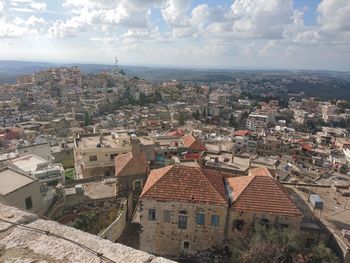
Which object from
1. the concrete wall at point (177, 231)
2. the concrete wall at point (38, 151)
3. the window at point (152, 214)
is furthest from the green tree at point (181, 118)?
the window at point (152, 214)

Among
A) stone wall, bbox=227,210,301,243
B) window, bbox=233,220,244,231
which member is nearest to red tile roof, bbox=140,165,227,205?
stone wall, bbox=227,210,301,243

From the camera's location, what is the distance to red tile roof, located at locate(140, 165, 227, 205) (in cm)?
1582

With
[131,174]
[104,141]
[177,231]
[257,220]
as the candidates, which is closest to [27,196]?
[131,174]

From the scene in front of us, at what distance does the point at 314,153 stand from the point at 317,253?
169 ft

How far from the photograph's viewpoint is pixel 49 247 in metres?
4.33

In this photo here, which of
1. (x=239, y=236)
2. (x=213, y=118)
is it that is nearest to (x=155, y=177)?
(x=239, y=236)

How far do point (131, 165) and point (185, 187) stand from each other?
7.05 metres

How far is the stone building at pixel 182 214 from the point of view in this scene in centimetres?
1580

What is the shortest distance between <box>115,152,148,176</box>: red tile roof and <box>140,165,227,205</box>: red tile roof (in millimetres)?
4525

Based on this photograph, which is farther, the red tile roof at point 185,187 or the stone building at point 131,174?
the stone building at point 131,174

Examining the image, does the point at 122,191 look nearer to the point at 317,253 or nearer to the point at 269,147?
the point at 317,253

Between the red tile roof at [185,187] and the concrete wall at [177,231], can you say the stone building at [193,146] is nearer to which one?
the red tile roof at [185,187]

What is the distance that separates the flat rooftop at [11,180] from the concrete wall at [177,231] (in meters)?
7.30

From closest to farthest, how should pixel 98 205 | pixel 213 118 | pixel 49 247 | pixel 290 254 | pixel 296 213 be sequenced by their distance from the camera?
1. pixel 49 247
2. pixel 290 254
3. pixel 296 213
4. pixel 98 205
5. pixel 213 118
